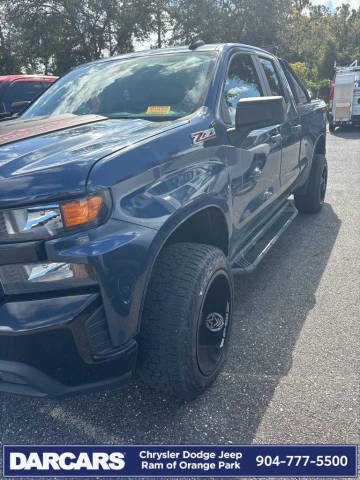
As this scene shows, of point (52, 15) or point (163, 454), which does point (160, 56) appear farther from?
point (52, 15)

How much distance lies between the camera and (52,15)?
2422 cm

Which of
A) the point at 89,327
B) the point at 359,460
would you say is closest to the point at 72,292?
the point at 89,327

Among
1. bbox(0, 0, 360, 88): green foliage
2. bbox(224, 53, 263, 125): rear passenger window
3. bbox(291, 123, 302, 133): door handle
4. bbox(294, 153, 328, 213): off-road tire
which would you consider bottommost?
bbox(294, 153, 328, 213): off-road tire

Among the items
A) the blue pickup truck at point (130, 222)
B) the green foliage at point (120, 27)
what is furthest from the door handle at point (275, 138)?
the green foliage at point (120, 27)

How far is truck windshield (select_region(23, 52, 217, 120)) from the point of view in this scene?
2.65 meters

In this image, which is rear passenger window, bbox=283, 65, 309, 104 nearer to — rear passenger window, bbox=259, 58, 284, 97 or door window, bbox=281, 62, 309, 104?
door window, bbox=281, 62, 309, 104

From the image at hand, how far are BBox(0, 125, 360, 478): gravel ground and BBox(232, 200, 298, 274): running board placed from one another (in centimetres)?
36

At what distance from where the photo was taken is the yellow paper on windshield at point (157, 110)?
8.54 ft

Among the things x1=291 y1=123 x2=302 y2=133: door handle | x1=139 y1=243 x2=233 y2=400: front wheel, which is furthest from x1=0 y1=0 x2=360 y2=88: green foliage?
x1=139 y1=243 x2=233 y2=400: front wheel

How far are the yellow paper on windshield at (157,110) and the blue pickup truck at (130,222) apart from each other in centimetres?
1

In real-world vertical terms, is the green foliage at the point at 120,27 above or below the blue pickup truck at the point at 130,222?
above

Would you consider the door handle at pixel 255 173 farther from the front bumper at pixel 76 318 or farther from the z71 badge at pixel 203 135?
the front bumper at pixel 76 318

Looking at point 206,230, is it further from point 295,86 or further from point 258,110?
point 295,86

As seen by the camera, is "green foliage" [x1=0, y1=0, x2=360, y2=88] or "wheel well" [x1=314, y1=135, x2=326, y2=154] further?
"green foliage" [x1=0, y1=0, x2=360, y2=88]
